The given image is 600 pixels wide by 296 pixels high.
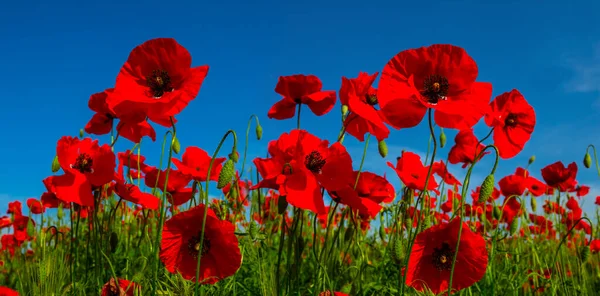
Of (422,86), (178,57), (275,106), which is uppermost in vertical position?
(275,106)

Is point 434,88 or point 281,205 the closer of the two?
point 434,88

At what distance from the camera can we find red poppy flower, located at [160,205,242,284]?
1.89m

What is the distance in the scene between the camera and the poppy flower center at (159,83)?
1.86 metres

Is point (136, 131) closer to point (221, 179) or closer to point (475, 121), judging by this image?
point (221, 179)

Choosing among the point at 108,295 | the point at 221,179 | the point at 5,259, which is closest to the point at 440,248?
the point at 221,179

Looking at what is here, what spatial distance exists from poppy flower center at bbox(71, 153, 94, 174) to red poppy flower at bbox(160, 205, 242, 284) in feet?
2.33

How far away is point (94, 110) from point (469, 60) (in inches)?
76.5

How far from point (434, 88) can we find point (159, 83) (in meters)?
1.00

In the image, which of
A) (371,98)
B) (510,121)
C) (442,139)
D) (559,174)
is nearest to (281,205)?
(371,98)

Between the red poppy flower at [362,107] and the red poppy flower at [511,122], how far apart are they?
1.67 feet

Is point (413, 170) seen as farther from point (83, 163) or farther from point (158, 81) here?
point (83, 163)

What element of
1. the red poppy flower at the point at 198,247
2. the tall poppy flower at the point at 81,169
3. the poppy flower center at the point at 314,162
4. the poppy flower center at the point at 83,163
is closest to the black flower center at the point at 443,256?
the poppy flower center at the point at 314,162

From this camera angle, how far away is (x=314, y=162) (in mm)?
2037

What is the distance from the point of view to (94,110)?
2674 mm
